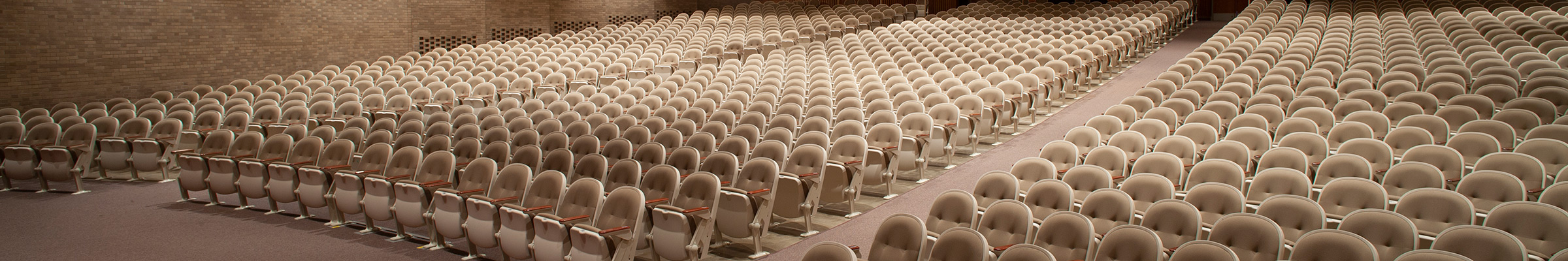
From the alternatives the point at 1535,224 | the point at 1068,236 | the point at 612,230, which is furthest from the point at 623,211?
the point at 1535,224

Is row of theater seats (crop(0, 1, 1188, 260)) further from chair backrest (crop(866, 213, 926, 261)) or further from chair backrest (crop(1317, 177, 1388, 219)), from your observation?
chair backrest (crop(1317, 177, 1388, 219))

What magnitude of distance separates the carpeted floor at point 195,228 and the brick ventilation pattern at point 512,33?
6574 millimetres

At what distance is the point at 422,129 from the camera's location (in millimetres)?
6000

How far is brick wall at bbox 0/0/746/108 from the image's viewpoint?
26.6 feet

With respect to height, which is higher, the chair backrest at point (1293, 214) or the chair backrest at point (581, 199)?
the chair backrest at point (1293, 214)

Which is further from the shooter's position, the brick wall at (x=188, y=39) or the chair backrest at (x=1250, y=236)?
the brick wall at (x=188, y=39)

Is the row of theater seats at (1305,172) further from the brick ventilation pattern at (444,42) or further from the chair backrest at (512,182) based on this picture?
the brick ventilation pattern at (444,42)

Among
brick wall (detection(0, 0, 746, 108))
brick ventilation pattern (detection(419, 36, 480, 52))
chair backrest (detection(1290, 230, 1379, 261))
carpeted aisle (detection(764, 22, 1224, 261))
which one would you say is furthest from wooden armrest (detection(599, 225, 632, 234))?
brick ventilation pattern (detection(419, 36, 480, 52))

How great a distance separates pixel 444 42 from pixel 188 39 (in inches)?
118

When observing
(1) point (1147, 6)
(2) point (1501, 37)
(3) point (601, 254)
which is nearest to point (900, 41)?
A: (1) point (1147, 6)

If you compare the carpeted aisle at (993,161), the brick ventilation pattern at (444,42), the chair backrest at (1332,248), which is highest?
the brick ventilation pattern at (444,42)

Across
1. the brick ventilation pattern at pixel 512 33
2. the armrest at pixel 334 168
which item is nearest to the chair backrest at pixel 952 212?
the armrest at pixel 334 168

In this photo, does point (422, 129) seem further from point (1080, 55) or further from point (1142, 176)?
point (1080, 55)

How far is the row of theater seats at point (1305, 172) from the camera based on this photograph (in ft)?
9.61
